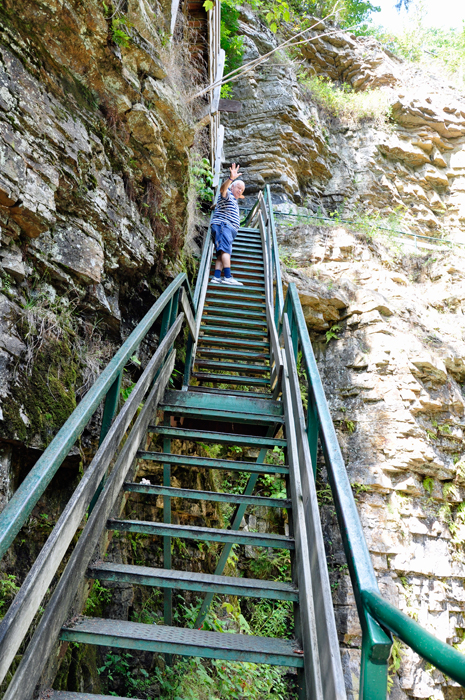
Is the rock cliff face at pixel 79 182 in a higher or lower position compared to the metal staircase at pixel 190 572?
higher

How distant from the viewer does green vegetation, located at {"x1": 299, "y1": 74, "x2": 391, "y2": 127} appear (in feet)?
50.6

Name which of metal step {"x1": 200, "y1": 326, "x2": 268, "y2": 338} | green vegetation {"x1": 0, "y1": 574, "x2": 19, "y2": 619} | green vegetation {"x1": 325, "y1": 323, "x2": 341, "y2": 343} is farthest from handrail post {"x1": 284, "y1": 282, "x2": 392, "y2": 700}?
green vegetation {"x1": 325, "y1": 323, "x2": 341, "y2": 343}

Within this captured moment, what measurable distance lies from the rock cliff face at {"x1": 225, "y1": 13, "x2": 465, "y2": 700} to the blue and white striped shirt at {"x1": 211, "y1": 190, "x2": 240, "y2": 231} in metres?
1.59

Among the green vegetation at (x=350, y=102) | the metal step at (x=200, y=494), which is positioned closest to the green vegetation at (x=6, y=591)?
the metal step at (x=200, y=494)

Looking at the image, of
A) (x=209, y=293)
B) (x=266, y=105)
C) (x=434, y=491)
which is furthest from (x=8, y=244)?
(x=266, y=105)

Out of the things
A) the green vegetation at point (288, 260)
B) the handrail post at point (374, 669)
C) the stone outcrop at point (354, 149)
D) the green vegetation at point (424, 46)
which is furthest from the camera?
the green vegetation at point (424, 46)

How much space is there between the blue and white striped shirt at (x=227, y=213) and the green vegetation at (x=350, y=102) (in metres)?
9.54

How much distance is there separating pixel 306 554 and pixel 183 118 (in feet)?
16.0

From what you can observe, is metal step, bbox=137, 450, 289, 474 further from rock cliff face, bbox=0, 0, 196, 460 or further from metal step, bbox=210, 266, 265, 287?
metal step, bbox=210, 266, 265, 287

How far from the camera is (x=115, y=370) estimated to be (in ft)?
8.14

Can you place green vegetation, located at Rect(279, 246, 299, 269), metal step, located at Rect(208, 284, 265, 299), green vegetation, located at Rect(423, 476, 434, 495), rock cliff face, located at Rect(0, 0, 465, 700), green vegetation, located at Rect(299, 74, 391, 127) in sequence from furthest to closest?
green vegetation, located at Rect(299, 74, 391, 127), green vegetation, located at Rect(279, 246, 299, 269), green vegetation, located at Rect(423, 476, 434, 495), metal step, located at Rect(208, 284, 265, 299), rock cliff face, located at Rect(0, 0, 465, 700)

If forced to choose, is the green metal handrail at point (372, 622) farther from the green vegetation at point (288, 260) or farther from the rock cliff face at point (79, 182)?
the green vegetation at point (288, 260)

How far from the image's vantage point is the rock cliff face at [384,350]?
6984 millimetres

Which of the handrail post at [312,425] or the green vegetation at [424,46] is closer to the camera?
the handrail post at [312,425]
